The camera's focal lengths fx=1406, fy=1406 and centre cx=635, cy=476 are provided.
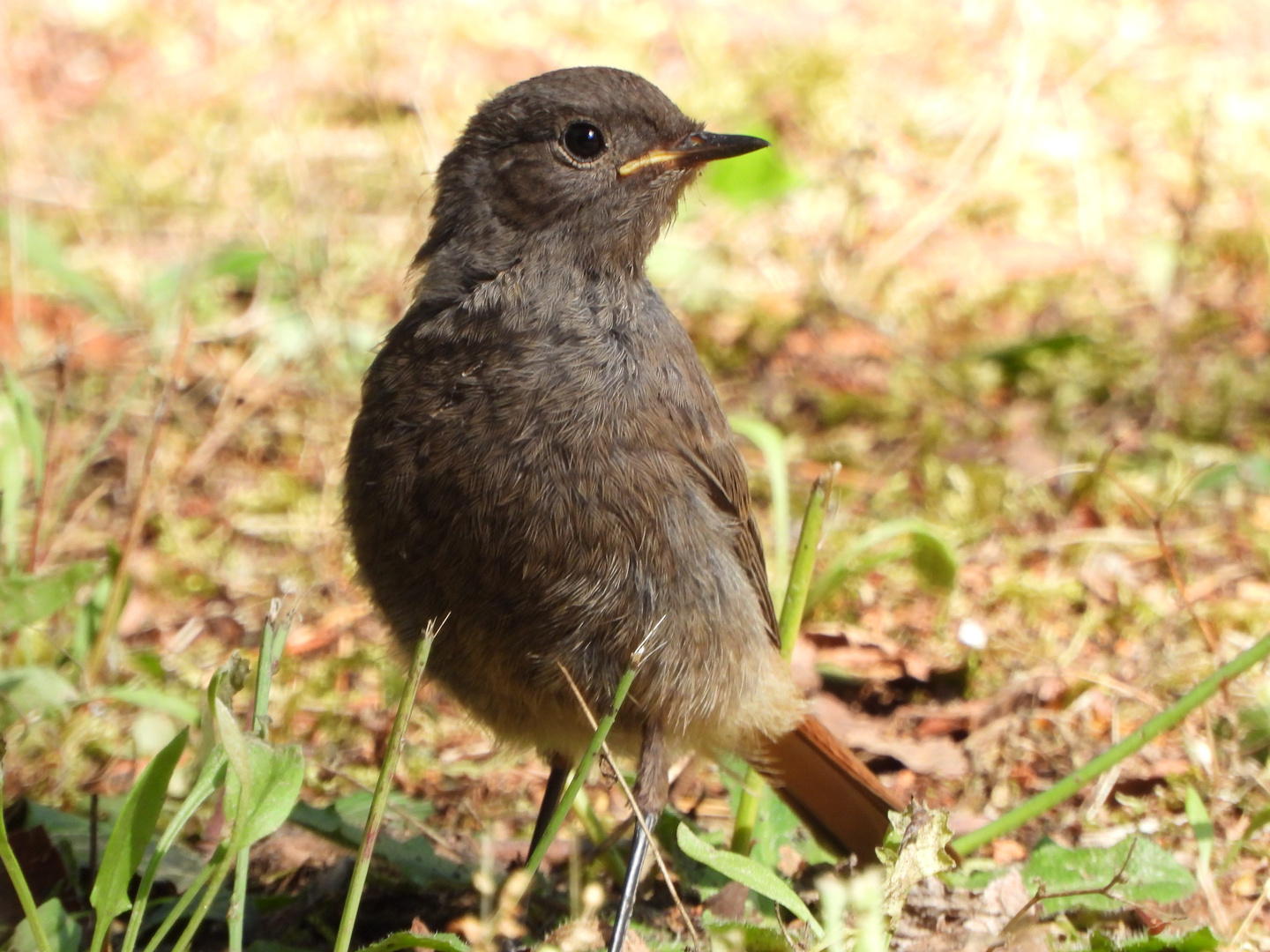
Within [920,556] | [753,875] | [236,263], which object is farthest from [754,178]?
[753,875]

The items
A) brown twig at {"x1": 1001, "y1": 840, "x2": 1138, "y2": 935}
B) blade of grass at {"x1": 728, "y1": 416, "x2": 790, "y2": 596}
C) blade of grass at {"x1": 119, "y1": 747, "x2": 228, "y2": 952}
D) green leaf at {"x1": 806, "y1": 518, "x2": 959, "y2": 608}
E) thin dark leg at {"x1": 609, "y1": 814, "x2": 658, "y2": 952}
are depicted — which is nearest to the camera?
blade of grass at {"x1": 119, "y1": 747, "x2": 228, "y2": 952}

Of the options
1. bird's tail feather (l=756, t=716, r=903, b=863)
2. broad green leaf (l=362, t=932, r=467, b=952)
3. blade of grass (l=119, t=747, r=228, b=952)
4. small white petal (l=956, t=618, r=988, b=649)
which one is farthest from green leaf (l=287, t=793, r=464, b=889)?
small white petal (l=956, t=618, r=988, b=649)

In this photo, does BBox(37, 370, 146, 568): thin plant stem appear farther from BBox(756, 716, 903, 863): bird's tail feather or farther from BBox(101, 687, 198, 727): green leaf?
BBox(756, 716, 903, 863): bird's tail feather

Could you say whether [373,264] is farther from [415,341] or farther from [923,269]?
[415,341]

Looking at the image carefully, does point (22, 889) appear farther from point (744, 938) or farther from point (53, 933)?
point (744, 938)

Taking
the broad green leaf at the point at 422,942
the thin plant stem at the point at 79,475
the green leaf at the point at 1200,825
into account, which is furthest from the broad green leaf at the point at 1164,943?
the thin plant stem at the point at 79,475

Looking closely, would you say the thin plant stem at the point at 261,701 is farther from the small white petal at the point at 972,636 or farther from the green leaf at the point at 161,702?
the small white petal at the point at 972,636
